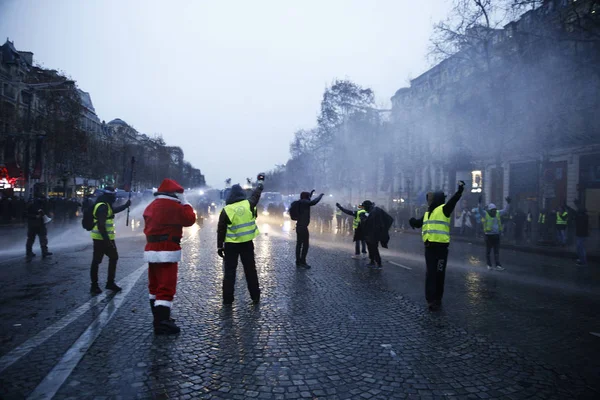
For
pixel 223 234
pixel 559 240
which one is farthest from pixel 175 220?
pixel 559 240

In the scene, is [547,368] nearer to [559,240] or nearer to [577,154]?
[559,240]

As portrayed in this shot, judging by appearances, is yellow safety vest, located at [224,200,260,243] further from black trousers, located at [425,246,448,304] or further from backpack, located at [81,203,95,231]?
black trousers, located at [425,246,448,304]

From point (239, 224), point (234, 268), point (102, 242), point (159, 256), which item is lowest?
point (234, 268)

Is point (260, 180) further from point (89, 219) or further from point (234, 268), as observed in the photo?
point (89, 219)

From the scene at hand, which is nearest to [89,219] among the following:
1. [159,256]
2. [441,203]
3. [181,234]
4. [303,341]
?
[181,234]

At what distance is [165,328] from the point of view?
470cm

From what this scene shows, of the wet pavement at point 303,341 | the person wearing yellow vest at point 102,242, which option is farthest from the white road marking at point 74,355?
the person wearing yellow vest at point 102,242

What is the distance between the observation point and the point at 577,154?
85.8 feet

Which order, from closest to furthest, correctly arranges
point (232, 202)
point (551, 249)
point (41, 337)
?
1. point (41, 337)
2. point (232, 202)
3. point (551, 249)

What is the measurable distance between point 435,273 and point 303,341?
2650mm

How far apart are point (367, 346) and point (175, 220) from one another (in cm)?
266

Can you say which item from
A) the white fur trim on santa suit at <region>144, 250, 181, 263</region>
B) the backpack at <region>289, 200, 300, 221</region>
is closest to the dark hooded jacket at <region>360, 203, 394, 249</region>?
the backpack at <region>289, 200, 300, 221</region>

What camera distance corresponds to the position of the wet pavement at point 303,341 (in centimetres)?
341

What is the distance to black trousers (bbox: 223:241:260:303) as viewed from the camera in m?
6.14
